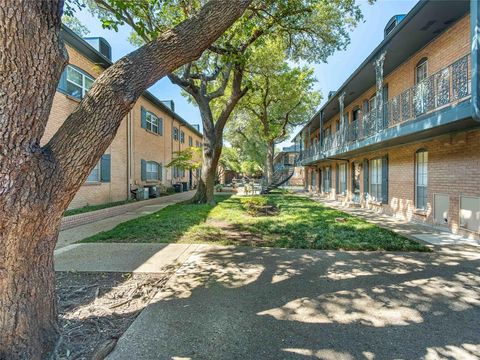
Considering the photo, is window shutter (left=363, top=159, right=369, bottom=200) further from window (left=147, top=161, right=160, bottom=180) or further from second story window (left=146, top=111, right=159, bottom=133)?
second story window (left=146, top=111, right=159, bottom=133)

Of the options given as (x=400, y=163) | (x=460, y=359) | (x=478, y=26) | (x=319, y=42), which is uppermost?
(x=319, y=42)

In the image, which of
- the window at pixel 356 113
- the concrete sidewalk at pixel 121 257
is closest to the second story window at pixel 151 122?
the concrete sidewalk at pixel 121 257

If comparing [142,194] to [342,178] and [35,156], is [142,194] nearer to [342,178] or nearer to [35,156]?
[342,178]

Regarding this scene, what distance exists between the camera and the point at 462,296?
11.3ft

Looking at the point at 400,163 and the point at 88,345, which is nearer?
the point at 88,345

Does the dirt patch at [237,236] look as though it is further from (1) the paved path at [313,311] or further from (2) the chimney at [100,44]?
(2) the chimney at [100,44]

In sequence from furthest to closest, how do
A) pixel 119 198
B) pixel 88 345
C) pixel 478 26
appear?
pixel 119 198
pixel 478 26
pixel 88 345

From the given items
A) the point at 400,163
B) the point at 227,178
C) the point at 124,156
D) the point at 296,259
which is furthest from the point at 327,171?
the point at 227,178

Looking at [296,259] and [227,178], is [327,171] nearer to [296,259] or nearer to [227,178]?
[296,259]

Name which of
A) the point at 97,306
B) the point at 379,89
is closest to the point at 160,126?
the point at 379,89

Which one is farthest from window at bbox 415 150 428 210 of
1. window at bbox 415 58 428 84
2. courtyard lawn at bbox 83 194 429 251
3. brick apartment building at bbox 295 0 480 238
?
window at bbox 415 58 428 84

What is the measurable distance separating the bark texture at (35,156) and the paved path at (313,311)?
0.84m

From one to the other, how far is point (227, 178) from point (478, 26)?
141ft

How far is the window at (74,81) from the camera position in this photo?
380 inches
